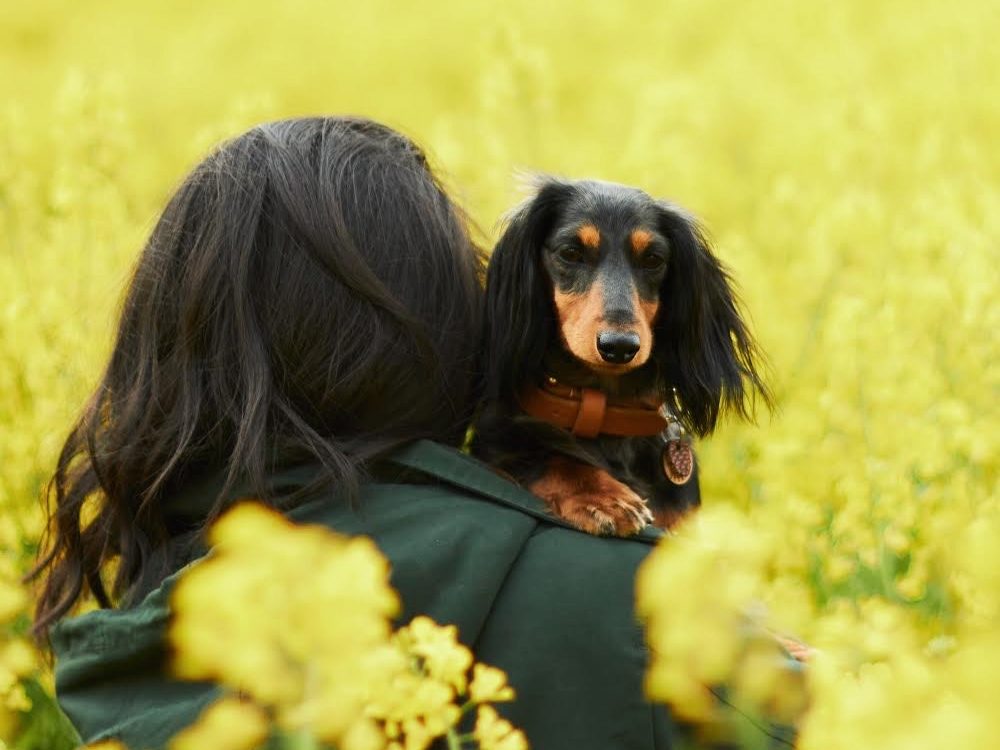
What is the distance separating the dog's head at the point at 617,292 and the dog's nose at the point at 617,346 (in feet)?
0.31

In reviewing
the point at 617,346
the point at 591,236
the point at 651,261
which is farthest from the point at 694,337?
the point at 617,346

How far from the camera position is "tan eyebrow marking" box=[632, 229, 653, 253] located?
103 inches

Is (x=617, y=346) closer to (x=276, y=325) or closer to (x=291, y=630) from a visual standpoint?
(x=276, y=325)

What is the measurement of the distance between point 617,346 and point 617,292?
180 millimetres

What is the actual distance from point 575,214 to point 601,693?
1090 mm

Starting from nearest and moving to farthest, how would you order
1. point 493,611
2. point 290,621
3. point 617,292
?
point 290,621 → point 493,611 → point 617,292

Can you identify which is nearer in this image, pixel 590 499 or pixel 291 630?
pixel 291 630

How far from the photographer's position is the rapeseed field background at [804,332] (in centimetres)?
123

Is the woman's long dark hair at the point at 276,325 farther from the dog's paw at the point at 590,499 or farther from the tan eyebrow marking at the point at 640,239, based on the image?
the tan eyebrow marking at the point at 640,239

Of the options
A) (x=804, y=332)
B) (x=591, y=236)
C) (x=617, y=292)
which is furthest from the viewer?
(x=804, y=332)

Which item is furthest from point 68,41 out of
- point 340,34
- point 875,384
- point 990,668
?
point 990,668

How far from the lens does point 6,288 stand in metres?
3.91

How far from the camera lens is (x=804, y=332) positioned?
418 centimetres

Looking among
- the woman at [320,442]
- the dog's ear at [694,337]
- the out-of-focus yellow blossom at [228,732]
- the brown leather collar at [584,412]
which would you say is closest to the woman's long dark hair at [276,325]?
the woman at [320,442]
